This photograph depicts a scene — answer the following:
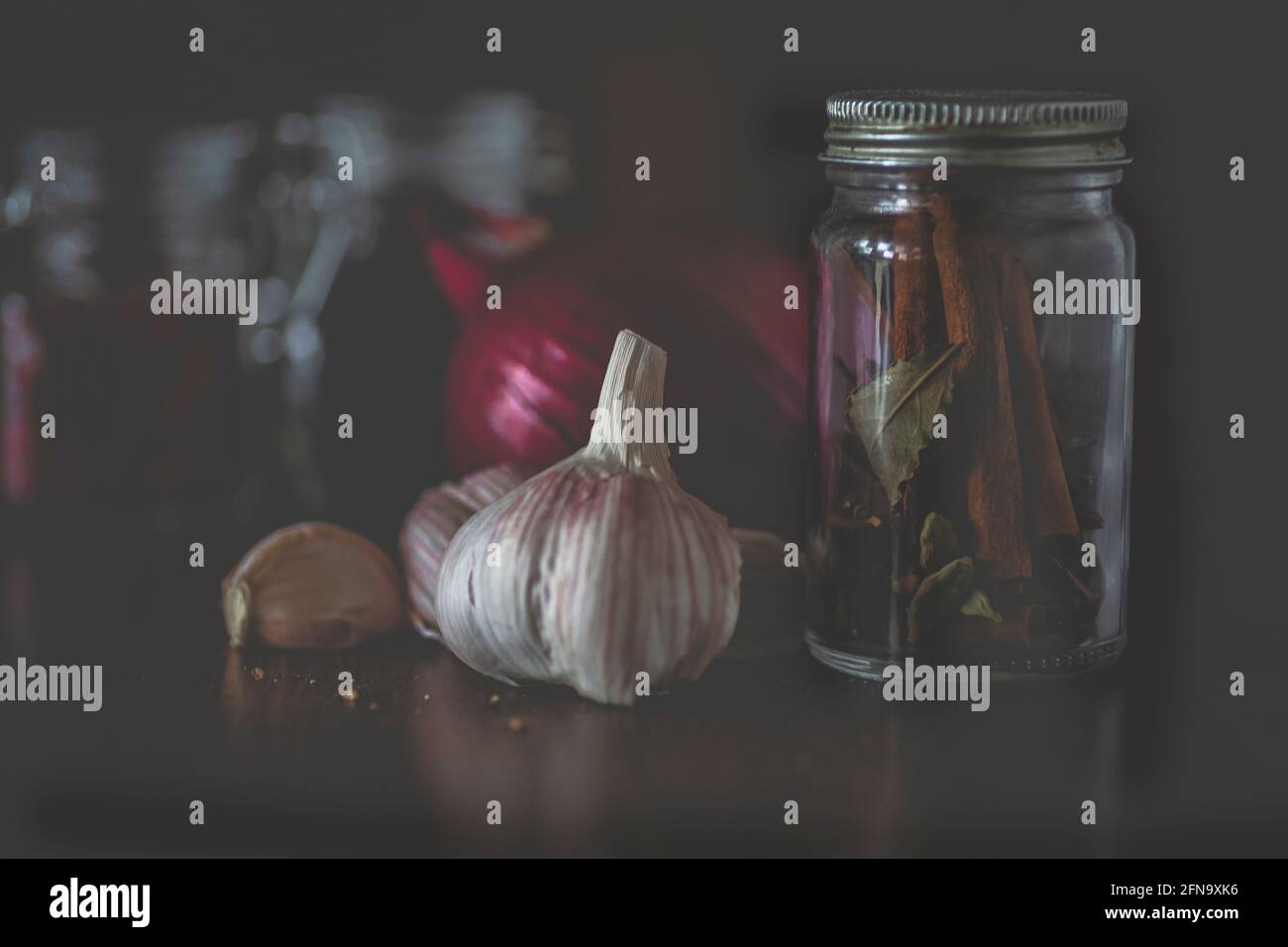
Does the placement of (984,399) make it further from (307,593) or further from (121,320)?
(121,320)

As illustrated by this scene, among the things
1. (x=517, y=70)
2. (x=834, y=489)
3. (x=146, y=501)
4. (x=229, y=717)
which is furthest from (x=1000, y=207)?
(x=146, y=501)

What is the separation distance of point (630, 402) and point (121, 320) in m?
0.37

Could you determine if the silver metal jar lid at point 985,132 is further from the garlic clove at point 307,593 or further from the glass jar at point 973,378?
the garlic clove at point 307,593

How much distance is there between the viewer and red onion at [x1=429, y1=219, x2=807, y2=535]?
96cm

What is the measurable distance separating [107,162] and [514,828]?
0.54 m

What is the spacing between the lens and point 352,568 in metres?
0.94

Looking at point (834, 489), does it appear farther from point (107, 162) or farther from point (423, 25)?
point (107, 162)

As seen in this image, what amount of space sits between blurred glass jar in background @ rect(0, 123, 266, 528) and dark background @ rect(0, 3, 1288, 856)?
3cm

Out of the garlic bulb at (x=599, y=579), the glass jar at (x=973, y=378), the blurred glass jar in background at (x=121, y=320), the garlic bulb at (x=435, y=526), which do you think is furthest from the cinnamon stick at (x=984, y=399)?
the blurred glass jar in background at (x=121, y=320)

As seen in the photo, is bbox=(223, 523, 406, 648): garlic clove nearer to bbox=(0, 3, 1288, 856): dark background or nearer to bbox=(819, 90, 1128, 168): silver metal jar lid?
bbox=(0, 3, 1288, 856): dark background

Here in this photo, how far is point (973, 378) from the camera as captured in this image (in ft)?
2.73

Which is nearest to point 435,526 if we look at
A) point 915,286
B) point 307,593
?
point 307,593

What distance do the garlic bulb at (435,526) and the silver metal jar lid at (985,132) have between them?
0.27 metres

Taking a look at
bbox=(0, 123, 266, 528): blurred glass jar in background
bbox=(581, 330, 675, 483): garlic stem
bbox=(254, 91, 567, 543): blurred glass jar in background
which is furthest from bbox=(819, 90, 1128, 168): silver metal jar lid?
bbox=(0, 123, 266, 528): blurred glass jar in background
